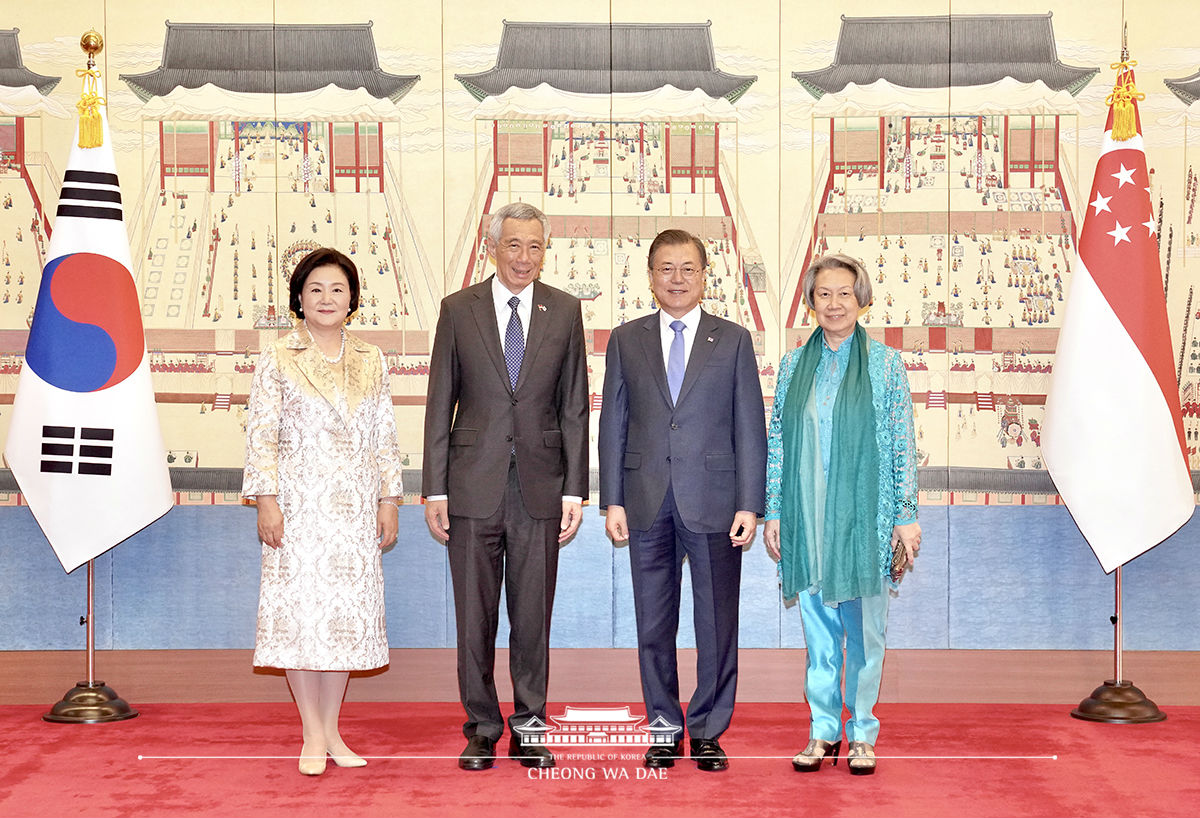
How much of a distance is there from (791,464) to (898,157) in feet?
6.23

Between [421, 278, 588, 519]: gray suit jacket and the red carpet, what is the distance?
2.99ft

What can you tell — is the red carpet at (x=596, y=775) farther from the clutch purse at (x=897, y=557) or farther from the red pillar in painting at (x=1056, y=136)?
the red pillar in painting at (x=1056, y=136)

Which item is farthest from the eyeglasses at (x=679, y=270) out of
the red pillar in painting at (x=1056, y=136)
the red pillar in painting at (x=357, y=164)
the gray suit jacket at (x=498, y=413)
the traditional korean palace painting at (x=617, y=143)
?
the red pillar in painting at (x=1056, y=136)

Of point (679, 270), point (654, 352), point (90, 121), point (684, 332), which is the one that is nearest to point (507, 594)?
point (654, 352)

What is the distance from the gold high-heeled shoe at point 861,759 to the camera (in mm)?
3645

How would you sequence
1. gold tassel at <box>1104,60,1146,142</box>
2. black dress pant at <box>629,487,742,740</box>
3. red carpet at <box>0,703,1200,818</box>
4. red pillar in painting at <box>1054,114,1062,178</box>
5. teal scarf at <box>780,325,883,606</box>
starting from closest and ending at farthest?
red carpet at <box>0,703,1200,818</box> → teal scarf at <box>780,325,883,606</box> → black dress pant at <box>629,487,742,740</box> → gold tassel at <box>1104,60,1146,142</box> → red pillar in painting at <box>1054,114,1062,178</box>

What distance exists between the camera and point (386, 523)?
3.80 m

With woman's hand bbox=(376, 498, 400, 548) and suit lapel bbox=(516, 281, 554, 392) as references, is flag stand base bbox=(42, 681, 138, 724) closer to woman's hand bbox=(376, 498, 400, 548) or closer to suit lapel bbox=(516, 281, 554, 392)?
woman's hand bbox=(376, 498, 400, 548)

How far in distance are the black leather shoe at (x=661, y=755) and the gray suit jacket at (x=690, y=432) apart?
74 centimetres

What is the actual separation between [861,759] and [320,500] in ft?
6.49

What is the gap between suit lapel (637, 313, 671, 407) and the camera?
3.78m

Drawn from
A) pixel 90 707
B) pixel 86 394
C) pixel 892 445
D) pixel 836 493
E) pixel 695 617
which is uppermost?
pixel 86 394

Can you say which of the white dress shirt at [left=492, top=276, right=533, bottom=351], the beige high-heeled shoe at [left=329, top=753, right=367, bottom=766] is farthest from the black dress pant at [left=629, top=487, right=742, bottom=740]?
the beige high-heeled shoe at [left=329, top=753, right=367, bottom=766]

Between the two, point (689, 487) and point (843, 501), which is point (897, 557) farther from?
point (689, 487)
